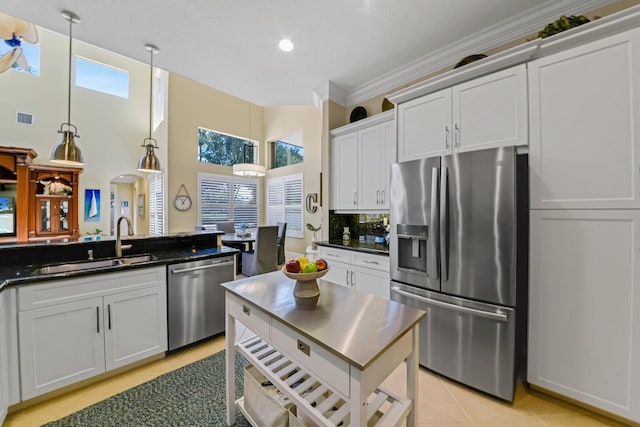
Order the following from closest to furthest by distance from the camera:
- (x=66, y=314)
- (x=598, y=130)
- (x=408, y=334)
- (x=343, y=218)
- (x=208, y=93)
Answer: (x=408, y=334) → (x=598, y=130) → (x=66, y=314) → (x=343, y=218) → (x=208, y=93)

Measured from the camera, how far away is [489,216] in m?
1.85

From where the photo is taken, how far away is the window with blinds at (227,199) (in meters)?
6.41

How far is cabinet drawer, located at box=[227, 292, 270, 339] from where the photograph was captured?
4.32 ft

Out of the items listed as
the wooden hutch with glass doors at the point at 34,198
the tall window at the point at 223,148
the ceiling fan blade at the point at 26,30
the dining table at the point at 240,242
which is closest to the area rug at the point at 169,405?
the dining table at the point at 240,242

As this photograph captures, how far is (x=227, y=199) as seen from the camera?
6.85 meters

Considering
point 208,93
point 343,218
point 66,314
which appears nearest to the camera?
point 66,314

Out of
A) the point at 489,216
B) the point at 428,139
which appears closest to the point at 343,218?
the point at 428,139

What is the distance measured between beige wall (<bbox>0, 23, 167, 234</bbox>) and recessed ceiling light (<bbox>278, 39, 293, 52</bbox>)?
14.8 ft

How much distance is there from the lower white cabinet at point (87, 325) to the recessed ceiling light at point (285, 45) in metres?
2.49

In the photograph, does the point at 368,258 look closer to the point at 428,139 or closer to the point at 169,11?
the point at 428,139

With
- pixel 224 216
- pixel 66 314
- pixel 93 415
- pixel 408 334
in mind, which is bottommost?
pixel 93 415

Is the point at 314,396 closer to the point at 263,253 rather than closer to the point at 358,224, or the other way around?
the point at 358,224

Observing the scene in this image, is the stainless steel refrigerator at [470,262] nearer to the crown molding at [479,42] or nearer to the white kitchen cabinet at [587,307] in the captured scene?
the white kitchen cabinet at [587,307]

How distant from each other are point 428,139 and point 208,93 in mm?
6069
